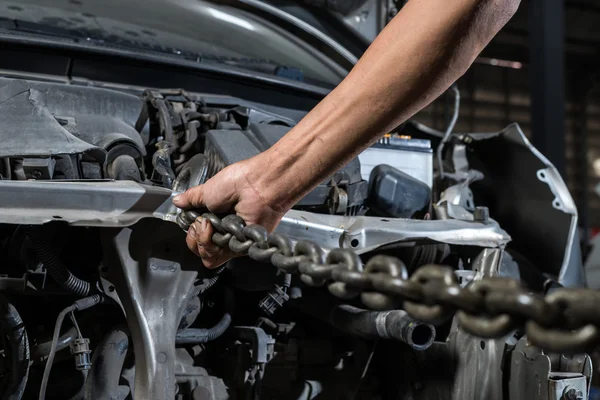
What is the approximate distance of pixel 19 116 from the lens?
4.67 ft

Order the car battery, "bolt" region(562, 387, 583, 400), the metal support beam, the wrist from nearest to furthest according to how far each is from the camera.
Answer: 1. the wrist
2. "bolt" region(562, 387, 583, 400)
3. the car battery
4. the metal support beam

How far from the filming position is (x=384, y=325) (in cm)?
154

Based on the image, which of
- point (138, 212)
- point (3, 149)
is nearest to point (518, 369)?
point (138, 212)

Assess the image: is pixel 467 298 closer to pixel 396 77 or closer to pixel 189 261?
pixel 396 77

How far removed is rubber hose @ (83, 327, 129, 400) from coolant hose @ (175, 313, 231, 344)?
15 cm

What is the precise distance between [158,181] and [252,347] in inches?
19.7

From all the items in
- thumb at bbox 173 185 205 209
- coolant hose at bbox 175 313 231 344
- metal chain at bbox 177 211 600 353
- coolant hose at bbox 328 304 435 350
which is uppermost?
metal chain at bbox 177 211 600 353

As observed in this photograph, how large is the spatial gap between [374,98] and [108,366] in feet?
3.12

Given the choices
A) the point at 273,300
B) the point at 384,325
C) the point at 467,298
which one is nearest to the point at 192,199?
the point at 273,300

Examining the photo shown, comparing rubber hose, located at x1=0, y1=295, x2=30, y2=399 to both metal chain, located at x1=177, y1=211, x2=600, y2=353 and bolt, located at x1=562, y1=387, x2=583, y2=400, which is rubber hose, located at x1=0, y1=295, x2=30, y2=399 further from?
bolt, located at x1=562, y1=387, x2=583, y2=400

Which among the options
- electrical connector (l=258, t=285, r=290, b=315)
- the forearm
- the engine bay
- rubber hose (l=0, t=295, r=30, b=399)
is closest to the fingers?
the engine bay

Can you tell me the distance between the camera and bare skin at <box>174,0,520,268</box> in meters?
0.91

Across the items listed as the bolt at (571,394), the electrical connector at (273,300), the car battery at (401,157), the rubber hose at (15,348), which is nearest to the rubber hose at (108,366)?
the rubber hose at (15,348)

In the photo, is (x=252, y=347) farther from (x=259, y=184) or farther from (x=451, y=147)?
(x=451, y=147)
